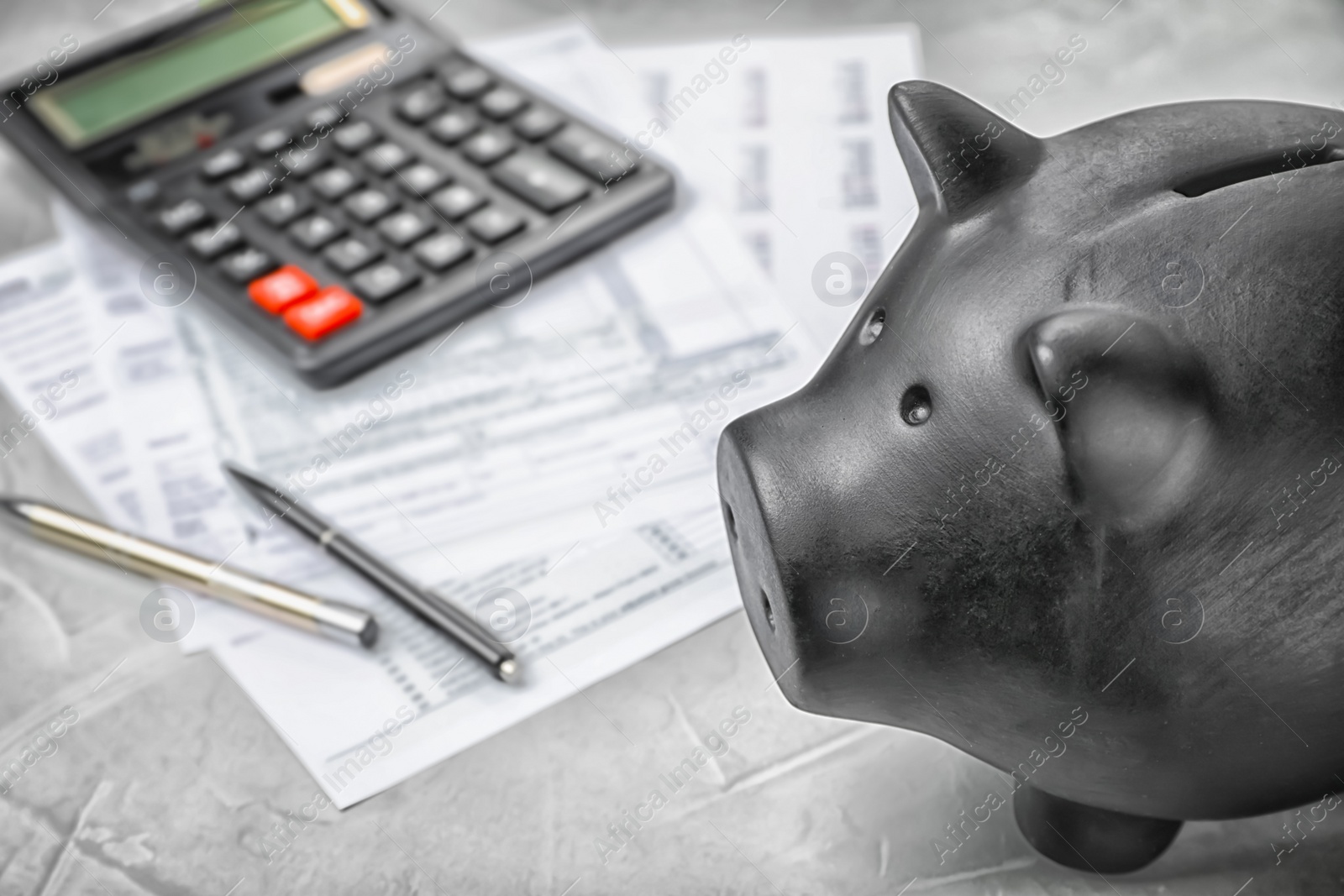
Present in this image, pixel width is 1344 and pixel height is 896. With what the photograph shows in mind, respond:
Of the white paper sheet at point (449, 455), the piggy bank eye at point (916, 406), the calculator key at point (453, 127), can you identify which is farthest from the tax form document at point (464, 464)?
the piggy bank eye at point (916, 406)

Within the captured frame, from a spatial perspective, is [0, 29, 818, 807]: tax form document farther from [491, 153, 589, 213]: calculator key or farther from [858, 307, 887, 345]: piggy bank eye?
[858, 307, 887, 345]: piggy bank eye

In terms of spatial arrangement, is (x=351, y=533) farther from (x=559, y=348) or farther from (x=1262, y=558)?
(x=1262, y=558)

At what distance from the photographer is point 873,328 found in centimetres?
40

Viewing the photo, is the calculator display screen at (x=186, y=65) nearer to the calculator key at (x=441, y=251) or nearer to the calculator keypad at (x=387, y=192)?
the calculator keypad at (x=387, y=192)

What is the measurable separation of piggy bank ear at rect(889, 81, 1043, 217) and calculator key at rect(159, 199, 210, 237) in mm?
451

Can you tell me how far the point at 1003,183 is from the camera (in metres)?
0.39

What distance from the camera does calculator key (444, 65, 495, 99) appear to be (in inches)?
30.6

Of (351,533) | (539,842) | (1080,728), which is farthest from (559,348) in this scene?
(1080,728)

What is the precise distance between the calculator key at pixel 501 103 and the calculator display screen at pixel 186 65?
0.12 meters

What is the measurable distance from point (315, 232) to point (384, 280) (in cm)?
6

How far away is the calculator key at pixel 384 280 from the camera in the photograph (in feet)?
2.22

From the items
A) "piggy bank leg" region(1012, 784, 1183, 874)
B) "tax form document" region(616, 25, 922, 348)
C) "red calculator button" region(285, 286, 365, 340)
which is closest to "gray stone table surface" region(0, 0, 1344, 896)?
"piggy bank leg" region(1012, 784, 1183, 874)

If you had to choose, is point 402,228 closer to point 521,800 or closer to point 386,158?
point 386,158

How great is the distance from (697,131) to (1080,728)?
539 mm
